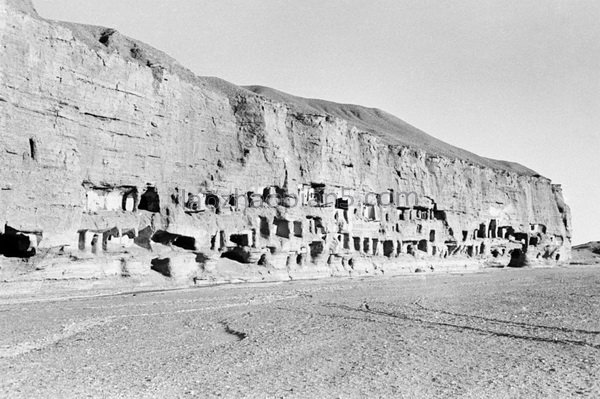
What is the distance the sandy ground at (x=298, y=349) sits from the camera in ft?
26.4

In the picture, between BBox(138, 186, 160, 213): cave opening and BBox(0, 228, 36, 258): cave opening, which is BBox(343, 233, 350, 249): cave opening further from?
BBox(0, 228, 36, 258): cave opening

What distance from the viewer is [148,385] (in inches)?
322

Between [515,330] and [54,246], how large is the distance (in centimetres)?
1686

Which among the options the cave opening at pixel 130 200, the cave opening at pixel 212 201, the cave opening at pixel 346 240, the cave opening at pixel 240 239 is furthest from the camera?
the cave opening at pixel 346 240

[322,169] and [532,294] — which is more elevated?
[322,169]

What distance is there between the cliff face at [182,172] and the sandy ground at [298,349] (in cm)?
586

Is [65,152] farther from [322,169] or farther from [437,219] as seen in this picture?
[437,219]

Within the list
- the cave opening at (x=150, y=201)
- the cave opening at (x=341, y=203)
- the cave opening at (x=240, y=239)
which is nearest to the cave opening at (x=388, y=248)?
the cave opening at (x=341, y=203)

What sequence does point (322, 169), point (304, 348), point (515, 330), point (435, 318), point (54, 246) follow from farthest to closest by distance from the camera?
1. point (322, 169)
2. point (54, 246)
3. point (435, 318)
4. point (515, 330)
5. point (304, 348)

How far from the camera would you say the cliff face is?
2153 cm

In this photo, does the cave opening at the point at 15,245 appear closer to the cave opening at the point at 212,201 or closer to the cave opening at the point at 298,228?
the cave opening at the point at 212,201

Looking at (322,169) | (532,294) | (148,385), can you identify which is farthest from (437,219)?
(148,385)

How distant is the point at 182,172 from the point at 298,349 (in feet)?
63.5

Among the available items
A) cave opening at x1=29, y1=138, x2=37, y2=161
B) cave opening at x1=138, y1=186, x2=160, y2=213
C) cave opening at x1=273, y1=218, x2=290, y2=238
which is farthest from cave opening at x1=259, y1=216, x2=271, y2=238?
cave opening at x1=29, y1=138, x2=37, y2=161
